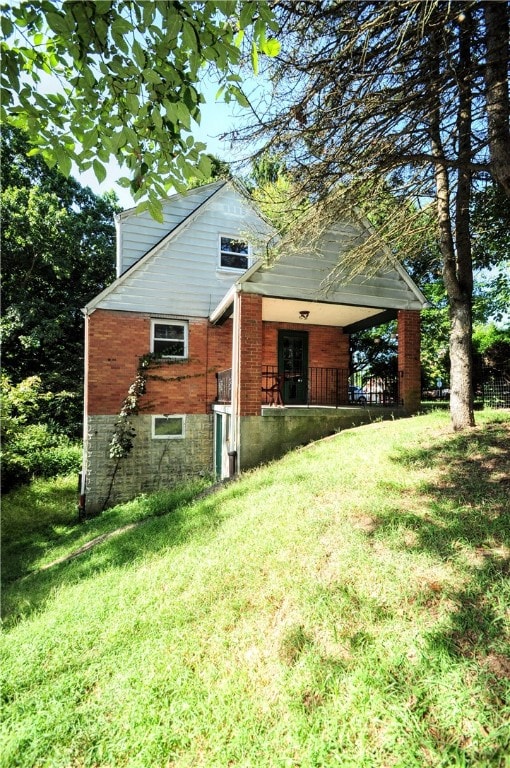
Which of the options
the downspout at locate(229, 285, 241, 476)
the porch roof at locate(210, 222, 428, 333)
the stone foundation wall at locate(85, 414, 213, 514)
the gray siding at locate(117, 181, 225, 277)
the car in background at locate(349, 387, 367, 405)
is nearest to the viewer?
the downspout at locate(229, 285, 241, 476)

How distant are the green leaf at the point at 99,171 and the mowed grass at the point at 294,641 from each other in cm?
356

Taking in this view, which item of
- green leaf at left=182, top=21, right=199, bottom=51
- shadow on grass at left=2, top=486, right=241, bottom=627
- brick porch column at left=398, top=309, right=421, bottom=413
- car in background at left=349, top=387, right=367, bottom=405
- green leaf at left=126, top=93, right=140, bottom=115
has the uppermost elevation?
green leaf at left=182, top=21, right=199, bottom=51

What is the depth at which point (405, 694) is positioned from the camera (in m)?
2.14

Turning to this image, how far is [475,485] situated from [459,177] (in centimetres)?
546

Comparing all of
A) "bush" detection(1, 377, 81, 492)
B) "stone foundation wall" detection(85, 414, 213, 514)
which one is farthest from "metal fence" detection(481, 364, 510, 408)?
"bush" detection(1, 377, 81, 492)

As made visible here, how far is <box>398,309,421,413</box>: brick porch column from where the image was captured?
9.12 meters

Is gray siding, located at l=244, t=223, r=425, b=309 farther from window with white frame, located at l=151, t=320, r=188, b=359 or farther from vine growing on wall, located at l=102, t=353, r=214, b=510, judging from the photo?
vine growing on wall, located at l=102, t=353, r=214, b=510

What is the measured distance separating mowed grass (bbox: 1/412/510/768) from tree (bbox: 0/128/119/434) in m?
14.3

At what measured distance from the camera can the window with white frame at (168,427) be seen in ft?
34.9

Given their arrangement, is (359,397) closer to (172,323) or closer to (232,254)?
(232,254)

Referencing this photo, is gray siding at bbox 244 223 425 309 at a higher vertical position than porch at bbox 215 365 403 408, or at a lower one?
higher

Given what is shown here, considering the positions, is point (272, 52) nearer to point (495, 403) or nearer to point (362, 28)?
point (362, 28)

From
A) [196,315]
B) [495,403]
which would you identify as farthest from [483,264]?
[196,315]

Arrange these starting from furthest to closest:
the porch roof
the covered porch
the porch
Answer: the porch
the porch roof
the covered porch
